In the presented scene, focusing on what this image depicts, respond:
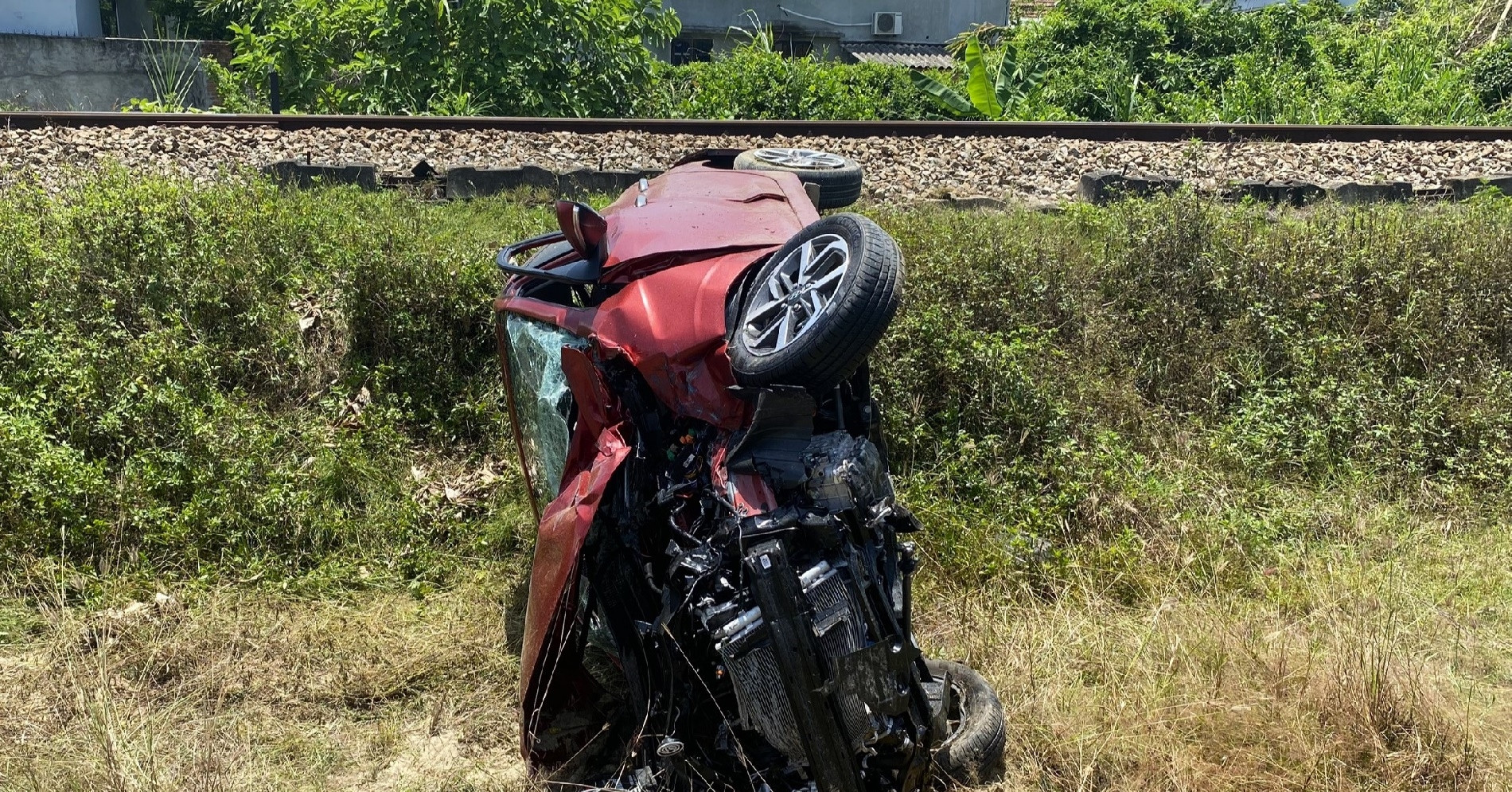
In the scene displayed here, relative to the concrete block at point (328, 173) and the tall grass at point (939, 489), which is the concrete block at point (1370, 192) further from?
the concrete block at point (328, 173)

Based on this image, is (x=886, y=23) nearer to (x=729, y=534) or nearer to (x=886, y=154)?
(x=886, y=154)

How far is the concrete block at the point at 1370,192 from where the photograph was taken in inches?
379

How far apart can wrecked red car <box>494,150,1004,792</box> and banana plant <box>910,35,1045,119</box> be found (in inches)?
431

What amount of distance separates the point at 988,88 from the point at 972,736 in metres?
11.8

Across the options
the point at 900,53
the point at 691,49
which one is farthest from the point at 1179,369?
the point at 691,49

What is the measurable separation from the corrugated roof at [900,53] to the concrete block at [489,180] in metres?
16.6

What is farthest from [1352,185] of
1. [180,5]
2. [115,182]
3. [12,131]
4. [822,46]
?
[180,5]

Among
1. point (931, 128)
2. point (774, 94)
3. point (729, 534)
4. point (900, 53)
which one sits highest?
point (900, 53)

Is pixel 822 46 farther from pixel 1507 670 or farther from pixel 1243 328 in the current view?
pixel 1507 670

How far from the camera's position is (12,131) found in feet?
32.4

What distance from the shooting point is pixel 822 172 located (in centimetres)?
674

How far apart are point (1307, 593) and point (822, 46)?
76.5ft

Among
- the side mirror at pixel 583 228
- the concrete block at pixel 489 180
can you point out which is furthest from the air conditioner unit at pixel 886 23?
the side mirror at pixel 583 228

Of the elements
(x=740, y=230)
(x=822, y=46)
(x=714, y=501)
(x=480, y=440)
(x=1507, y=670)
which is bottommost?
(x=1507, y=670)
